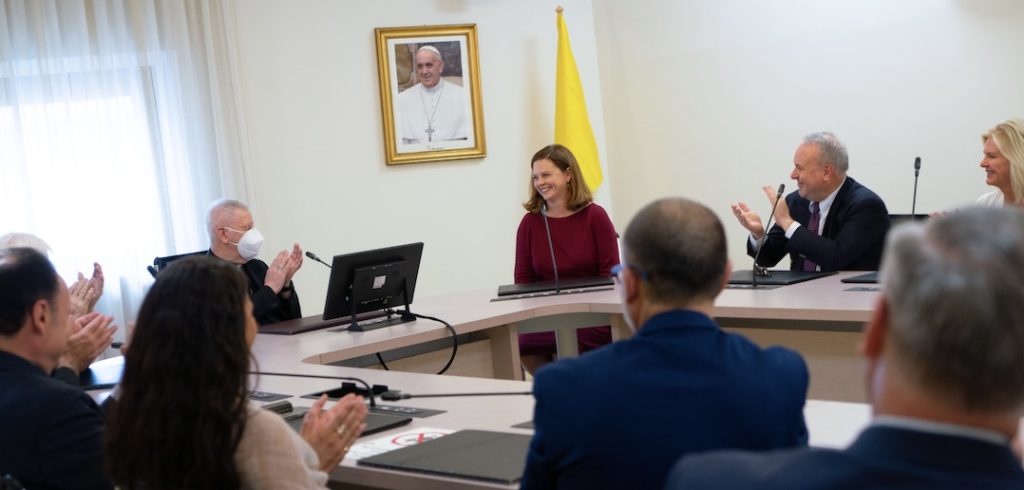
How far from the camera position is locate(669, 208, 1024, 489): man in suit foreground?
3.34ft

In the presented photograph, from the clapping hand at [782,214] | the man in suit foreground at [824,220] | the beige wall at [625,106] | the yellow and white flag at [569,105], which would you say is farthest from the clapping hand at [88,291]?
the yellow and white flag at [569,105]

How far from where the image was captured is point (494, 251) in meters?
7.22

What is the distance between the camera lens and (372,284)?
177 inches

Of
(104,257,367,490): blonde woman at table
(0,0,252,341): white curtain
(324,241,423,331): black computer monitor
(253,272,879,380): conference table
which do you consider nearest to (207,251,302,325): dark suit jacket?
(253,272,879,380): conference table

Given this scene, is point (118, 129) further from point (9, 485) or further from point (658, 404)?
point (658, 404)

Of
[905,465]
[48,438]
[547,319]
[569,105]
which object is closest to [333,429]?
[48,438]

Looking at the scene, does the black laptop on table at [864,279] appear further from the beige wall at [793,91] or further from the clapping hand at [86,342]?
the clapping hand at [86,342]

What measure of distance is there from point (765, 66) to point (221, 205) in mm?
3366

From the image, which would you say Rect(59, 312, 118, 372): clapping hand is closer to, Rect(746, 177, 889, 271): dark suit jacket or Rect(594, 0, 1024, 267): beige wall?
Rect(746, 177, 889, 271): dark suit jacket

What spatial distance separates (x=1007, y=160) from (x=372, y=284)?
2.51 metres

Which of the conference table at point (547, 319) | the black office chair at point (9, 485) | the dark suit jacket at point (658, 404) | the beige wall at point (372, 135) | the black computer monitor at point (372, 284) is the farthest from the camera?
the beige wall at point (372, 135)

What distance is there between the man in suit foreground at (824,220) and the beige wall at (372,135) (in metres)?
2.21

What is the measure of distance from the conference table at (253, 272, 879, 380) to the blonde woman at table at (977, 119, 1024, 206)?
66 cm

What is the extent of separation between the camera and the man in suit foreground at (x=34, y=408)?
2.34 m
